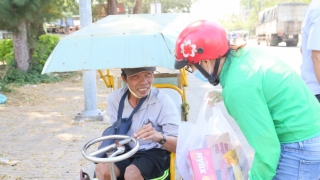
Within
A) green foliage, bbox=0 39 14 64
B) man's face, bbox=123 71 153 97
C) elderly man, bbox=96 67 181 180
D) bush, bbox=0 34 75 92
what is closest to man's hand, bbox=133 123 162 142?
elderly man, bbox=96 67 181 180

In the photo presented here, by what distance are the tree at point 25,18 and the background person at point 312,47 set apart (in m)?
8.09

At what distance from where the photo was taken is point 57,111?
7.51 m

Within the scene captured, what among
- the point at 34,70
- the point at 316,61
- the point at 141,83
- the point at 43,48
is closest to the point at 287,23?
the point at 43,48

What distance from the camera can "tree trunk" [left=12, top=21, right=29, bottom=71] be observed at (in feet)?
37.2

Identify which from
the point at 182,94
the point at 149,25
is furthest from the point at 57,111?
the point at 149,25

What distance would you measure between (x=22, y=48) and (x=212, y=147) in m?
10.8

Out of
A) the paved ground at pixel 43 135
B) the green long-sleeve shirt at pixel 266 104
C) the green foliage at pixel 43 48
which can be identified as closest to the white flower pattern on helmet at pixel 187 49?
the green long-sleeve shirt at pixel 266 104

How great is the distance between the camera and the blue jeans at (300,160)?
170 centimetres

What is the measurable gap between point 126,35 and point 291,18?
82.8 ft

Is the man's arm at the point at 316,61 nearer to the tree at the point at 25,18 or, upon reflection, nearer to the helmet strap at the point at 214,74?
the helmet strap at the point at 214,74

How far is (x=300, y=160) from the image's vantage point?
1.71m

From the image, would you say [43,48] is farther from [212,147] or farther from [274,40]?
[274,40]

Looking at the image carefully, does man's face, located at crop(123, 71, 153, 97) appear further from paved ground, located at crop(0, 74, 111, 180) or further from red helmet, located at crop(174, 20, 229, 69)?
paved ground, located at crop(0, 74, 111, 180)

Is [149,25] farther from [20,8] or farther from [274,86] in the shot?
[20,8]
